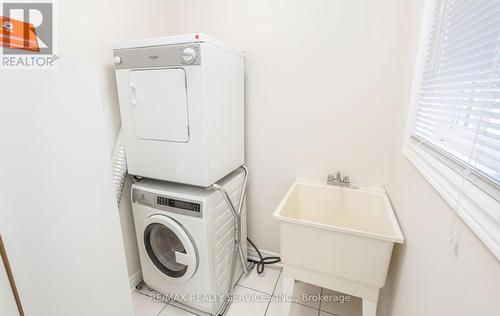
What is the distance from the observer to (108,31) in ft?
5.01

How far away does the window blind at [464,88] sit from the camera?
0.58m

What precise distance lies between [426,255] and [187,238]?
3.91ft

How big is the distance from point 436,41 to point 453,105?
1.30ft

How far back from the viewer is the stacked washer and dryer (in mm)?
1341

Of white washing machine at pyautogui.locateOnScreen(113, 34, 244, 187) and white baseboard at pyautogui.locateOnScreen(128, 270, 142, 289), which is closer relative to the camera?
white washing machine at pyautogui.locateOnScreen(113, 34, 244, 187)

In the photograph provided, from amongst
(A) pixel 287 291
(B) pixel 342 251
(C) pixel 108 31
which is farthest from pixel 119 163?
(B) pixel 342 251

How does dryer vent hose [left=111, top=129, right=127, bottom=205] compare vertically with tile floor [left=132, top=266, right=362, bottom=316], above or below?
above

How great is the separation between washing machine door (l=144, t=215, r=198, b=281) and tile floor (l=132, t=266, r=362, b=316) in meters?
0.29

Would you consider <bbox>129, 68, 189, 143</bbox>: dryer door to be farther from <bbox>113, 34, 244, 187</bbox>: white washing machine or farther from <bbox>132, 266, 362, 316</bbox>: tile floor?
<bbox>132, 266, 362, 316</bbox>: tile floor

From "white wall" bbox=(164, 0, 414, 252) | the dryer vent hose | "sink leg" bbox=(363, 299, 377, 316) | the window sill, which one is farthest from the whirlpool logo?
"sink leg" bbox=(363, 299, 377, 316)

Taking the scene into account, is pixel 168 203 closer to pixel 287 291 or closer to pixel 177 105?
pixel 177 105

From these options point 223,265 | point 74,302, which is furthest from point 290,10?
point 74,302

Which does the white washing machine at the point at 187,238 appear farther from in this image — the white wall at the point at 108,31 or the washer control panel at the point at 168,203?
the white wall at the point at 108,31

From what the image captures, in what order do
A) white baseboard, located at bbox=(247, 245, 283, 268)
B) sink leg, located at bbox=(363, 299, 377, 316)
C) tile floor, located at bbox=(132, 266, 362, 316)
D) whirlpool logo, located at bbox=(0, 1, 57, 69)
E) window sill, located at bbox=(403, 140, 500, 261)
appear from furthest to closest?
white baseboard, located at bbox=(247, 245, 283, 268)
tile floor, located at bbox=(132, 266, 362, 316)
sink leg, located at bbox=(363, 299, 377, 316)
whirlpool logo, located at bbox=(0, 1, 57, 69)
window sill, located at bbox=(403, 140, 500, 261)
